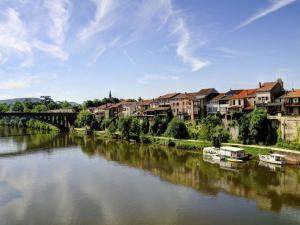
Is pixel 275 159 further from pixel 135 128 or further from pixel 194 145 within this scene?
pixel 135 128

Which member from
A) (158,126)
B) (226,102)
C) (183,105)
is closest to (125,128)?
(158,126)

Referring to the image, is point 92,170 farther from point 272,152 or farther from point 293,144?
point 293,144

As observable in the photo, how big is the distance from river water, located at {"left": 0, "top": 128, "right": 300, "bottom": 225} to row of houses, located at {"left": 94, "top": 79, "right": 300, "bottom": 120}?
14.7m

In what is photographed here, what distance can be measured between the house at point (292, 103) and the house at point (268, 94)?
9.59 ft

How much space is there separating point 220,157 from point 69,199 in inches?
941

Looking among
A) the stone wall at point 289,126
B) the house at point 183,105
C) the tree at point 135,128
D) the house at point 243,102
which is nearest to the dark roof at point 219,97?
the house at point 243,102

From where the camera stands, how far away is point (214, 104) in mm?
68125

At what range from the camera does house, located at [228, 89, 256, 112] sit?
6030cm

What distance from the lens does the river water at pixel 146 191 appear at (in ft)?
84.0

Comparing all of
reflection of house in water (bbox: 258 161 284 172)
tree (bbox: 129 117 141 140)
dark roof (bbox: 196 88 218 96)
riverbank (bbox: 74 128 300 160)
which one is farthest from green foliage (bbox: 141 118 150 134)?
reflection of house in water (bbox: 258 161 284 172)

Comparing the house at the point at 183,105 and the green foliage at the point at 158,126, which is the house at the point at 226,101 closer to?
the house at the point at 183,105

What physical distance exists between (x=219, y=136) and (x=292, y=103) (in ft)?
41.5

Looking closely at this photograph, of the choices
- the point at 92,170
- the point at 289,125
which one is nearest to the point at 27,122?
the point at 92,170

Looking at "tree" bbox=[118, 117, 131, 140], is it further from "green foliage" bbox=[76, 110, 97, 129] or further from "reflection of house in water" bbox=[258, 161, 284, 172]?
"reflection of house in water" bbox=[258, 161, 284, 172]
